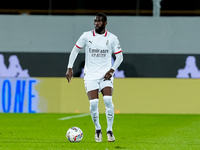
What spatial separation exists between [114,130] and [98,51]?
3104 mm

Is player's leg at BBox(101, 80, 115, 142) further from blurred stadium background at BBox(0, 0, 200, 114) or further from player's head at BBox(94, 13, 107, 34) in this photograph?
blurred stadium background at BBox(0, 0, 200, 114)

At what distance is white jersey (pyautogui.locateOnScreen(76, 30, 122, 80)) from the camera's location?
8266 mm

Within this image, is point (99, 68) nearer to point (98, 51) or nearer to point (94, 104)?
point (98, 51)

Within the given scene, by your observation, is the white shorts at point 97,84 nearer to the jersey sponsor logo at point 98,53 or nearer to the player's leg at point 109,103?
the player's leg at point 109,103

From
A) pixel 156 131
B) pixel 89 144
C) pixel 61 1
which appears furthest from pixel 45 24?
pixel 89 144

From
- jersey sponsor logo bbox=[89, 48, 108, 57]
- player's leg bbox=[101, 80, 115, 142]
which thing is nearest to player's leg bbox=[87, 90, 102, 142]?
player's leg bbox=[101, 80, 115, 142]

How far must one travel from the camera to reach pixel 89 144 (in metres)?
7.99

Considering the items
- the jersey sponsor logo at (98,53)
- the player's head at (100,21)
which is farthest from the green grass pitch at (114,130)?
the player's head at (100,21)

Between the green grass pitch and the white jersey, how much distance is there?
45.5 inches

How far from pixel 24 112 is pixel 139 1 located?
5362mm

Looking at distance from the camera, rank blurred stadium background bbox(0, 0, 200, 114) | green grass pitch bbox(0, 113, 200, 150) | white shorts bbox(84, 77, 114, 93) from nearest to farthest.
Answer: green grass pitch bbox(0, 113, 200, 150)
white shorts bbox(84, 77, 114, 93)
blurred stadium background bbox(0, 0, 200, 114)

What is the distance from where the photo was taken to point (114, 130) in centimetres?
1091

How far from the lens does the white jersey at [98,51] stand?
827 cm

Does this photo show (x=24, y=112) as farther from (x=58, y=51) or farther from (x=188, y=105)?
(x=188, y=105)
